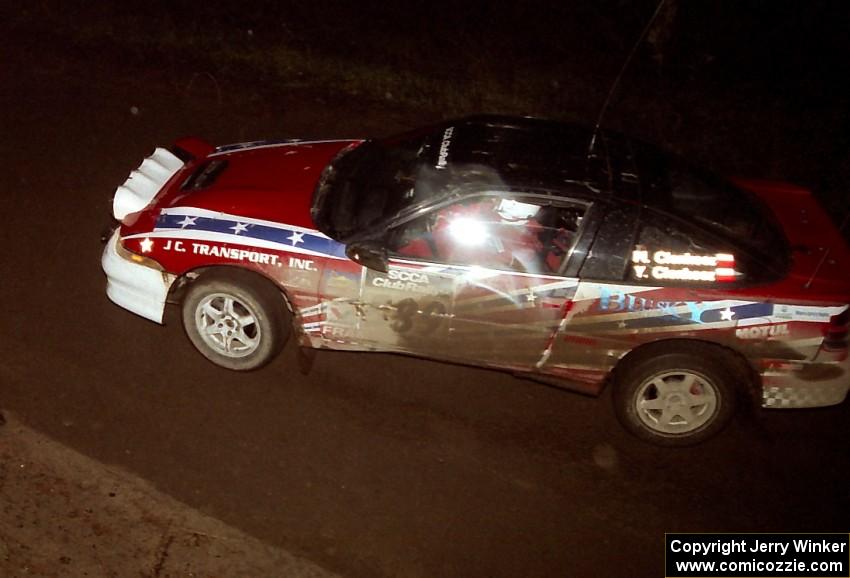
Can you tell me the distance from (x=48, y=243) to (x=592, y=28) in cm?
783

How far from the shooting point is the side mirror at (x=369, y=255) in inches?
175

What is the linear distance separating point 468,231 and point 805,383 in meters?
2.18

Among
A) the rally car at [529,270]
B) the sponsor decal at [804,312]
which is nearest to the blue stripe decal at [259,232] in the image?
the rally car at [529,270]

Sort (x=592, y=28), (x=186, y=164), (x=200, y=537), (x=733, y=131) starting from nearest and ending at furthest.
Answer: (x=200, y=537)
(x=186, y=164)
(x=733, y=131)
(x=592, y=28)

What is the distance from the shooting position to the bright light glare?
14.5 ft

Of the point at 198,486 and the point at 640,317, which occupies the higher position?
the point at 640,317

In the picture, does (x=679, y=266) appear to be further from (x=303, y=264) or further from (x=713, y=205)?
(x=303, y=264)

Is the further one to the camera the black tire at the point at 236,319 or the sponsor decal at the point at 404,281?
the black tire at the point at 236,319

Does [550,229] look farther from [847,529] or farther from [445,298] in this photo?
[847,529]

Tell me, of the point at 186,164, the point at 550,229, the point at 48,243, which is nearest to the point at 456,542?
the point at 550,229

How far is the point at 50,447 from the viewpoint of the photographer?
446 centimetres

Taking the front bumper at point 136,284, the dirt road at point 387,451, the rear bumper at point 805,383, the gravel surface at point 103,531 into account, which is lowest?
the gravel surface at point 103,531

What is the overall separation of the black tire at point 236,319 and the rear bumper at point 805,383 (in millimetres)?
2942

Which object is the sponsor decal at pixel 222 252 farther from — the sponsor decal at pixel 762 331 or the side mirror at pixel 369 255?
the sponsor decal at pixel 762 331
